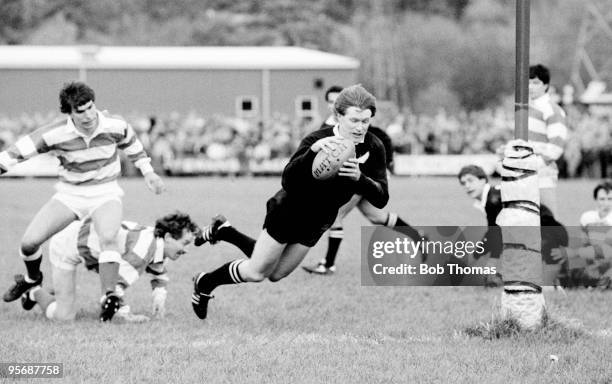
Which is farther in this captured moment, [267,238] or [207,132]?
[207,132]

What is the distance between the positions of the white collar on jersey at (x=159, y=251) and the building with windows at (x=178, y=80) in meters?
34.5

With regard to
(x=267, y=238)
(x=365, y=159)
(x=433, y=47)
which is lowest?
(x=433, y=47)

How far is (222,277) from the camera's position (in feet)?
24.2

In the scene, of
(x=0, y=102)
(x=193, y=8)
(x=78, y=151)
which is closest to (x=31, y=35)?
(x=193, y=8)

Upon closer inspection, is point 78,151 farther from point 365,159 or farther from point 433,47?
point 433,47

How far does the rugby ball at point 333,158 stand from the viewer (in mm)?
6098

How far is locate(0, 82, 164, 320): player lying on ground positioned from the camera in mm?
7672

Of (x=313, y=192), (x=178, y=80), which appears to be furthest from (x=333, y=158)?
(x=178, y=80)

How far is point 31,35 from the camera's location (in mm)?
63094

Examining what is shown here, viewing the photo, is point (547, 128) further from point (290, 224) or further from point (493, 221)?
point (290, 224)

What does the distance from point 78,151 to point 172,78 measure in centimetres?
3529

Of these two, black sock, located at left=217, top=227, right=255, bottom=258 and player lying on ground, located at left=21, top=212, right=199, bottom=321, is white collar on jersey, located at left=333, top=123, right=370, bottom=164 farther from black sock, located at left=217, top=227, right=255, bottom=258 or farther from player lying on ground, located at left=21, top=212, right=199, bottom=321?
player lying on ground, located at left=21, top=212, right=199, bottom=321

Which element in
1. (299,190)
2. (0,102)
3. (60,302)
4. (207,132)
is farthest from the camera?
(0,102)

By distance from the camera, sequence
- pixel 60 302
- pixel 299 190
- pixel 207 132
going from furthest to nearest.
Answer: pixel 207 132 < pixel 60 302 < pixel 299 190
